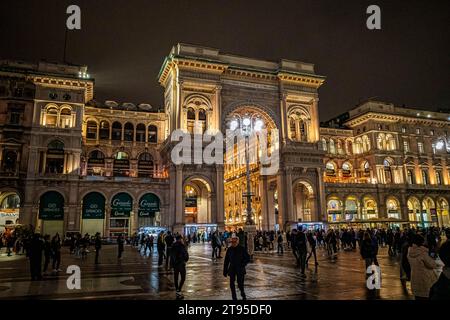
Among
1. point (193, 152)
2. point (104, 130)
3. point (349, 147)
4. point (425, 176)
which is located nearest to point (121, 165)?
point (104, 130)

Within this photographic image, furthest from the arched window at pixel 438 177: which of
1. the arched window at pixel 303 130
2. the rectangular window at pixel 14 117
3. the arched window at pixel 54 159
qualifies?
the rectangular window at pixel 14 117

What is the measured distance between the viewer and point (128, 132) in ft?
158

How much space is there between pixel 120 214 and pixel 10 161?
12.6 meters

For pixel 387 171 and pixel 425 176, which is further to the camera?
pixel 425 176

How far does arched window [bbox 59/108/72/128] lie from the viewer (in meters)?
39.7

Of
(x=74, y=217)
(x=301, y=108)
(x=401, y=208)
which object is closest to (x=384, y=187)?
(x=401, y=208)

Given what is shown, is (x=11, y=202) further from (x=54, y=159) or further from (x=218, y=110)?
(x=218, y=110)

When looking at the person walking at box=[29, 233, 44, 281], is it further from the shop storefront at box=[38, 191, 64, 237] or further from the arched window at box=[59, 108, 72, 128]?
the arched window at box=[59, 108, 72, 128]

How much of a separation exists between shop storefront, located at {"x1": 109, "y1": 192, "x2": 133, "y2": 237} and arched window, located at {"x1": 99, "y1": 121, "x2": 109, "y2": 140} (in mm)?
10771

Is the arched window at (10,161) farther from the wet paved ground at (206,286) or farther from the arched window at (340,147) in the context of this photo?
the arched window at (340,147)

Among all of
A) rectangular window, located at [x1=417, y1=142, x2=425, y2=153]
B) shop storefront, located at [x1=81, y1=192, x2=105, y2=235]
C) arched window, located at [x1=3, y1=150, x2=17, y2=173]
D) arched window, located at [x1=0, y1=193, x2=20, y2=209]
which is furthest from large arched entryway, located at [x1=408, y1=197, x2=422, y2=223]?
arched window, located at [x1=3, y1=150, x2=17, y2=173]

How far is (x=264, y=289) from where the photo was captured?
9906 mm
